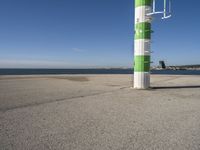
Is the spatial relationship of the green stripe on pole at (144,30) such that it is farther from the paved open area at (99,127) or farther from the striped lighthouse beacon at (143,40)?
the paved open area at (99,127)

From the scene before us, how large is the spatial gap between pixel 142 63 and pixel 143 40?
1564 millimetres

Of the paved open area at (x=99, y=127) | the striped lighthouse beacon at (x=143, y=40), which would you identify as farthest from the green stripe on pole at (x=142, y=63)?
the paved open area at (x=99, y=127)

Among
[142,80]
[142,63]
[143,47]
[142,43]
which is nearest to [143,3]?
[142,43]

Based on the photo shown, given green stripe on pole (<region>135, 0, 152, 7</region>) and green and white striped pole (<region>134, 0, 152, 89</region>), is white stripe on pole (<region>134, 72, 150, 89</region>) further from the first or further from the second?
green stripe on pole (<region>135, 0, 152, 7</region>)

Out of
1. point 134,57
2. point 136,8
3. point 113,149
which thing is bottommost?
point 113,149

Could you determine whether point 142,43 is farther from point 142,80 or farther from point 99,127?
point 99,127

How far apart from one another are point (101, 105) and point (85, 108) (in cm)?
89

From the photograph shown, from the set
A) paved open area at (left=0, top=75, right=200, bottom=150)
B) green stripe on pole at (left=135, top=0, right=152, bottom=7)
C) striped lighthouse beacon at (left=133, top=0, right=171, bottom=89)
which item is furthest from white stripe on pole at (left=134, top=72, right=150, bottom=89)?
paved open area at (left=0, top=75, right=200, bottom=150)

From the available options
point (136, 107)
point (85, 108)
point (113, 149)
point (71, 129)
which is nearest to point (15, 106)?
point (85, 108)

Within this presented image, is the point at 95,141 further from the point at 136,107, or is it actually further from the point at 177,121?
the point at 136,107

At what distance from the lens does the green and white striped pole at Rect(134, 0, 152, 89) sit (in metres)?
15.6

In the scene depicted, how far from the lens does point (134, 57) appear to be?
16.4 m

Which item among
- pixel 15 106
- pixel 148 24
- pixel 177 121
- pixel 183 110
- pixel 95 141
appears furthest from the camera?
pixel 148 24

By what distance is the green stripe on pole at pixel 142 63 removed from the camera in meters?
15.8
